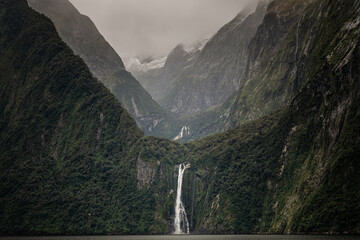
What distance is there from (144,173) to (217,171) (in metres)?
34.3

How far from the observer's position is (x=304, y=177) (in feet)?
435

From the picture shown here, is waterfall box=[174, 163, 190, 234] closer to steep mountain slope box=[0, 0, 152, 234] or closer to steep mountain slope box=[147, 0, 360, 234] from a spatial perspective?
steep mountain slope box=[147, 0, 360, 234]

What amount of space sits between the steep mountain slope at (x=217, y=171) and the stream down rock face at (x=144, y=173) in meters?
0.47

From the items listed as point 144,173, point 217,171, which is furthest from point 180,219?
point 217,171

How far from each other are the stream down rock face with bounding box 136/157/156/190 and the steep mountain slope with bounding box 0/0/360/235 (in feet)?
1.55

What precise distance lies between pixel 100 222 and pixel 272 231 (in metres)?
68.5

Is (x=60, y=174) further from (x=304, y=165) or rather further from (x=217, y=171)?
(x=304, y=165)

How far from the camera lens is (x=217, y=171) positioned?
190 meters

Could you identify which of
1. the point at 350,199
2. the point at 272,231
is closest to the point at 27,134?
the point at 272,231

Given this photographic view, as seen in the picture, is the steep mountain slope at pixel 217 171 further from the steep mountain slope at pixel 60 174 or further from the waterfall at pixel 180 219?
the waterfall at pixel 180 219

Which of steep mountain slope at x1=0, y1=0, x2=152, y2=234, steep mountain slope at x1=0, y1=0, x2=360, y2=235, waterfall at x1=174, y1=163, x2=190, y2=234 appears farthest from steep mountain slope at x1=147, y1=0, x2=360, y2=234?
steep mountain slope at x1=0, y1=0, x2=152, y2=234

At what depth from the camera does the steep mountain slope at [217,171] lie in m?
115

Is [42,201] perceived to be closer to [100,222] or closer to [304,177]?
[100,222]

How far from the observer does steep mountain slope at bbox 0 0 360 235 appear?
115m
